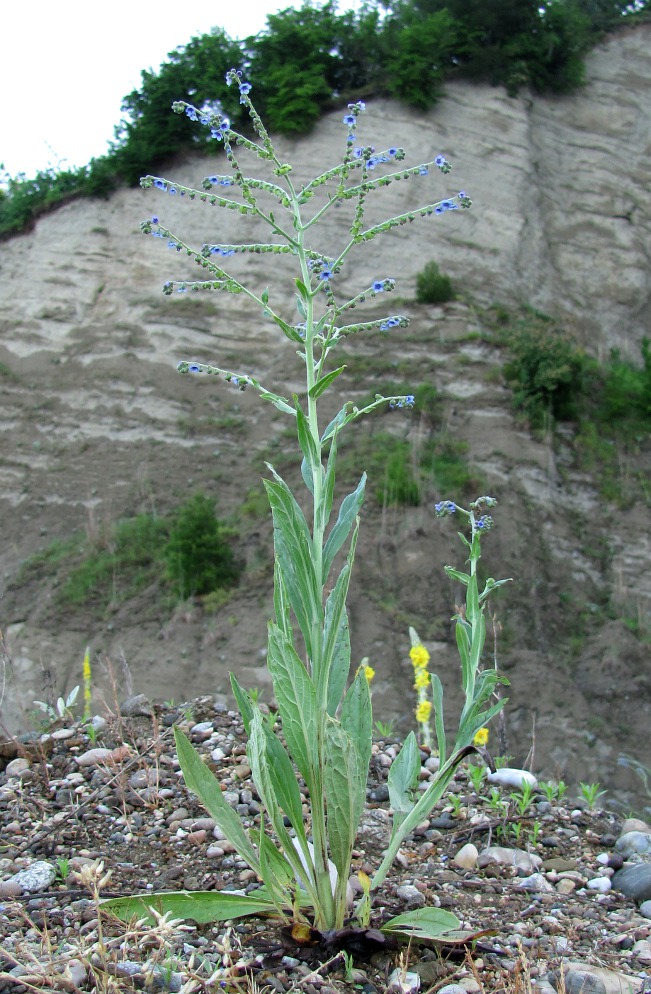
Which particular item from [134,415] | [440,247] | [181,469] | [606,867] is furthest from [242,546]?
[606,867]

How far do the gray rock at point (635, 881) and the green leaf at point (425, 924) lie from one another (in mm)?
933

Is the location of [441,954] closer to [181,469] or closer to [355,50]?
[181,469]

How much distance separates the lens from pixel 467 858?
137 inches

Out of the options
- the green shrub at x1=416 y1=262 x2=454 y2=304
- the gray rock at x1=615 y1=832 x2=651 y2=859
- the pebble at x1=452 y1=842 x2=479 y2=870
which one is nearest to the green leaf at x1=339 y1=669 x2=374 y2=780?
the pebble at x1=452 y1=842 x2=479 y2=870

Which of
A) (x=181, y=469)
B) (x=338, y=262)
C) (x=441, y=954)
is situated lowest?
(x=181, y=469)

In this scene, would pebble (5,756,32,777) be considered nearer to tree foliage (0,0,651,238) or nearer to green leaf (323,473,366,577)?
green leaf (323,473,366,577)

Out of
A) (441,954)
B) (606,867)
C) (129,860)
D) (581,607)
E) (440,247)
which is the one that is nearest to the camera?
(441,954)

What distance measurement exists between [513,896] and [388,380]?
13.7 metres

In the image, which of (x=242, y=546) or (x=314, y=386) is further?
(x=242, y=546)

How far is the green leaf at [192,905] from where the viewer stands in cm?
265

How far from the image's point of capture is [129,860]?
3262 mm

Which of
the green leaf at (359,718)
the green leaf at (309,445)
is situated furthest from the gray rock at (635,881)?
the green leaf at (309,445)

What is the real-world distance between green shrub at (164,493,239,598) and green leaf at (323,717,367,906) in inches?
440

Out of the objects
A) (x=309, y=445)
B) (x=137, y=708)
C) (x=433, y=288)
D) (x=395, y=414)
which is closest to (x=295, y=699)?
(x=309, y=445)
